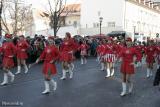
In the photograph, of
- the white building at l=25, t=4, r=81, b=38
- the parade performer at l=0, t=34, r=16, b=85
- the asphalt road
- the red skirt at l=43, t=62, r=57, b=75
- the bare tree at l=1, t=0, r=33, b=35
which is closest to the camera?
the asphalt road

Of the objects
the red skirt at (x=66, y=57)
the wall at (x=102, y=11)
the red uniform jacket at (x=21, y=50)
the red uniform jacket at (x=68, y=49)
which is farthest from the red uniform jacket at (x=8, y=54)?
the wall at (x=102, y=11)

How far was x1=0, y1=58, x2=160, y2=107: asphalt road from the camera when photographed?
10445mm

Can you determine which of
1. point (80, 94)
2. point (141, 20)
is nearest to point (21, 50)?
point (80, 94)

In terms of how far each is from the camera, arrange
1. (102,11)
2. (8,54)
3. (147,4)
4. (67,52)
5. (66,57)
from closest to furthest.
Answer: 1. (8,54)
2. (66,57)
3. (67,52)
4. (102,11)
5. (147,4)

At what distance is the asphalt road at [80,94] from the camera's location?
1045 cm

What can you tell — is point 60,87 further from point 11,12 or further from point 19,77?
point 11,12

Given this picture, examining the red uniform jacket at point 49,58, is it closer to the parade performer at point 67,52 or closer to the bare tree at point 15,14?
the parade performer at point 67,52

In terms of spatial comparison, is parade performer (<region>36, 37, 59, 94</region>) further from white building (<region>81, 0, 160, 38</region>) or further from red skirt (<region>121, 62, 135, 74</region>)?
white building (<region>81, 0, 160, 38</region>)

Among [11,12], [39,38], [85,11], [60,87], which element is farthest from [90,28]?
[60,87]

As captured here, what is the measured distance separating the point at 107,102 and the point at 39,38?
1419 cm

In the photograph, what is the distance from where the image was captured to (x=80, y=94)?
11961 millimetres

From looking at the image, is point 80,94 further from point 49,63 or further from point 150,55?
point 150,55

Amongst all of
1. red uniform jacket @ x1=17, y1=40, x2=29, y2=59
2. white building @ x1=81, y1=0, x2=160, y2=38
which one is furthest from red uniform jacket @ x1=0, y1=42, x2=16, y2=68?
white building @ x1=81, y1=0, x2=160, y2=38

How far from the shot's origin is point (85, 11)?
67562mm
